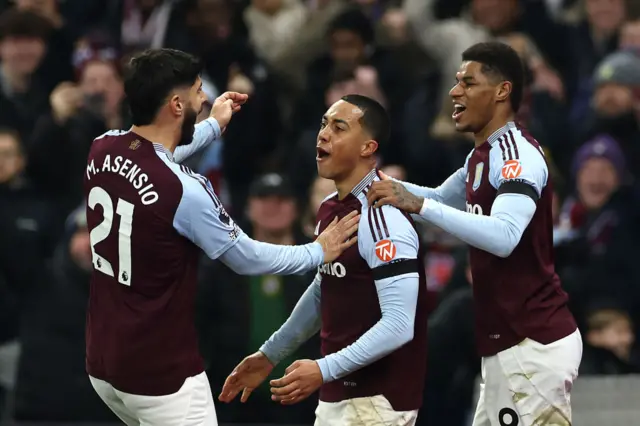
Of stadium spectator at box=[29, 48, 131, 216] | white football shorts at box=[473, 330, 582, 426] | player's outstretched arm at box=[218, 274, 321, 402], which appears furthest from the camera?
stadium spectator at box=[29, 48, 131, 216]

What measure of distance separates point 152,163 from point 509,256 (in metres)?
1.63

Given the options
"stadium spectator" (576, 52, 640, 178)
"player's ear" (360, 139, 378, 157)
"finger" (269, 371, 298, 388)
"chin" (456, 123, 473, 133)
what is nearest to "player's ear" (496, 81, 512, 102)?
"chin" (456, 123, 473, 133)

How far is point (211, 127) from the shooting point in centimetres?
691

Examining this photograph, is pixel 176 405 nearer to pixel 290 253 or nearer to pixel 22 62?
pixel 290 253

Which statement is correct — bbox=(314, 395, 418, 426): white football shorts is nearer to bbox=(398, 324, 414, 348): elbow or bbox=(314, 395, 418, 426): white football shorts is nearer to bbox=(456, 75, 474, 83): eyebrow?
bbox=(398, 324, 414, 348): elbow

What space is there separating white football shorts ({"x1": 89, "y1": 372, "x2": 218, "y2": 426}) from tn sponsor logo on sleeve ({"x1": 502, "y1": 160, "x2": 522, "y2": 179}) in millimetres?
1579

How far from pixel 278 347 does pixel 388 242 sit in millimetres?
883

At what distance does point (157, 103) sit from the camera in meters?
6.17

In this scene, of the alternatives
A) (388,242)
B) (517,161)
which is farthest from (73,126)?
(517,161)

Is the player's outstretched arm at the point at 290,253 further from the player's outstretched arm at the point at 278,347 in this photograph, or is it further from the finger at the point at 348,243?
the player's outstretched arm at the point at 278,347

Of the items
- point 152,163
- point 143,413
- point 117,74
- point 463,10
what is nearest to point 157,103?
point 152,163

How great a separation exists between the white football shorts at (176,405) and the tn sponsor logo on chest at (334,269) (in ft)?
2.37

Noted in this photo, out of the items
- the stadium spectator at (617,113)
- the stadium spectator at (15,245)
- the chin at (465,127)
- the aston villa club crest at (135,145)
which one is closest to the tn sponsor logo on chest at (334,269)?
the chin at (465,127)

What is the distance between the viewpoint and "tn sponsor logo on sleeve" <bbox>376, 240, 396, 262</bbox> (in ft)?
20.3
